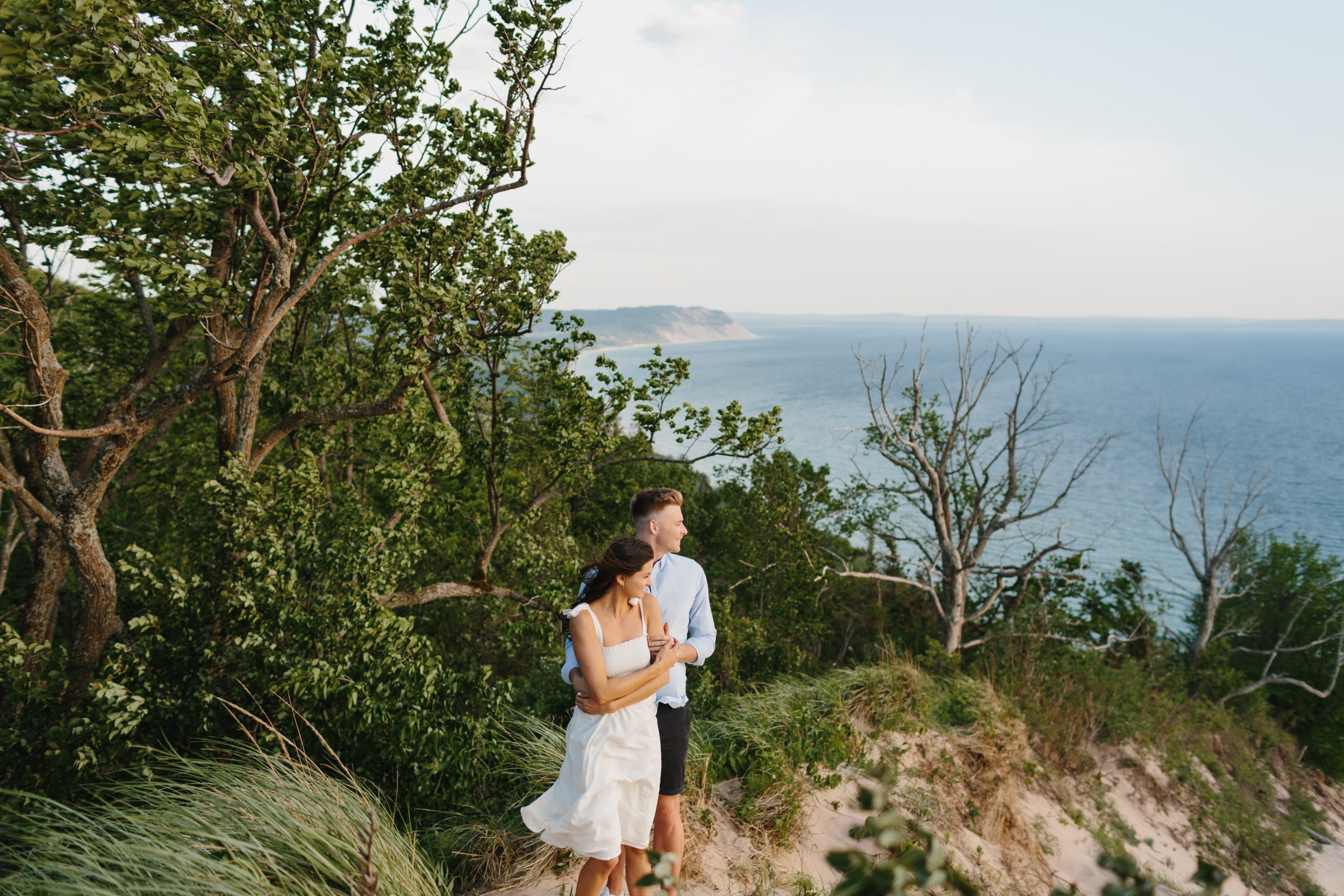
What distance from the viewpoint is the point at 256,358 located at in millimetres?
8281

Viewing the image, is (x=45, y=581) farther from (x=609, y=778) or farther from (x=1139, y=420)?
(x=1139, y=420)

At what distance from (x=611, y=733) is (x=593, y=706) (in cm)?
19

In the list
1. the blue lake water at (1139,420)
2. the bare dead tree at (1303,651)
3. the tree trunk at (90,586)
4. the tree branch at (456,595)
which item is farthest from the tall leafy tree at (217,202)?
the bare dead tree at (1303,651)

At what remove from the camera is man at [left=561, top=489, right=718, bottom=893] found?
3.81 meters

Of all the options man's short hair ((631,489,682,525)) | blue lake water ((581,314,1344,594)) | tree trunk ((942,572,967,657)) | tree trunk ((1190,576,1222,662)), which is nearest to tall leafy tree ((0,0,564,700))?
man's short hair ((631,489,682,525))

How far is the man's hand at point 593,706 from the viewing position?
132 inches

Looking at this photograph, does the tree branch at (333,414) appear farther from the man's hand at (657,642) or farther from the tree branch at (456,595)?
the man's hand at (657,642)

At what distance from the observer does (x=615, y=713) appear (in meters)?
3.47

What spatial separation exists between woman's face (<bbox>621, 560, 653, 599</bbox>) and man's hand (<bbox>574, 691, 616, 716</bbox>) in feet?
1.63

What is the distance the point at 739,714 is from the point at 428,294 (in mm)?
5121

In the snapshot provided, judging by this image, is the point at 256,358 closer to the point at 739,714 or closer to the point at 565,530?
the point at 739,714

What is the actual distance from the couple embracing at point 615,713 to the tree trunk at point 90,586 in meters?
5.28

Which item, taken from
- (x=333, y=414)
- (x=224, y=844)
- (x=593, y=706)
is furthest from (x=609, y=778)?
(x=333, y=414)

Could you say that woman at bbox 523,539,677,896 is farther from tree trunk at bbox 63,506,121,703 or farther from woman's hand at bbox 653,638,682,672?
tree trunk at bbox 63,506,121,703
